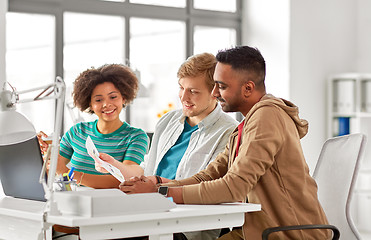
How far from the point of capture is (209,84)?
2678 mm

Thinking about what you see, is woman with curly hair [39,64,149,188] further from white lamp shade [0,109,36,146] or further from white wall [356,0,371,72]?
white wall [356,0,371,72]

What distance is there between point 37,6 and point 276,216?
11.7 ft

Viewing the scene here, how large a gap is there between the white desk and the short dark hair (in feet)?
1.72

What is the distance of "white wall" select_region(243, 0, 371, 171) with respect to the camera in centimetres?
581

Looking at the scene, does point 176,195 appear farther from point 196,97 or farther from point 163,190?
point 196,97

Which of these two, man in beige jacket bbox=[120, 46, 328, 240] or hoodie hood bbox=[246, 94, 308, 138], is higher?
hoodie hood bbox=[246, 94, 308, 138]

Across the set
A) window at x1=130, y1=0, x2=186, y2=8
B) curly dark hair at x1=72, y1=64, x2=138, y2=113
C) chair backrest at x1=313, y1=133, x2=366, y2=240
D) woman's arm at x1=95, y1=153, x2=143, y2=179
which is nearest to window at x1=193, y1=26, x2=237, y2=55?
window at x1=130, y1=0, x2=186, y2=8

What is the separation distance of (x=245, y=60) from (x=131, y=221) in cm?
83

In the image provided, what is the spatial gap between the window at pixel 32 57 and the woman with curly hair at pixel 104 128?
2.21 m

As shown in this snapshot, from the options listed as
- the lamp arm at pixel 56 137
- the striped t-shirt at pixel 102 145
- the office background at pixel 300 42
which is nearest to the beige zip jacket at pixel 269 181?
the lamp arm at pixel 56 137

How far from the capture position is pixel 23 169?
2.05 m

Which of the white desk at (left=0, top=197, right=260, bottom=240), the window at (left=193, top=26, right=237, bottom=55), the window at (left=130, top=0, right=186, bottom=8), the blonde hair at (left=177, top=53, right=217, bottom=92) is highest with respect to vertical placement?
the window at (left=130, top=0, right=186, bottom=8)

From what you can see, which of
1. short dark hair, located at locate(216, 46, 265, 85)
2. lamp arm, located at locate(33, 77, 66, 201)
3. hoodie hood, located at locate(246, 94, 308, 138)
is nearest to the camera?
lamp arm, located at locate(33, 77, 66, 201)

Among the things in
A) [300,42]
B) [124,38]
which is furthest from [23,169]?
[300,42]
